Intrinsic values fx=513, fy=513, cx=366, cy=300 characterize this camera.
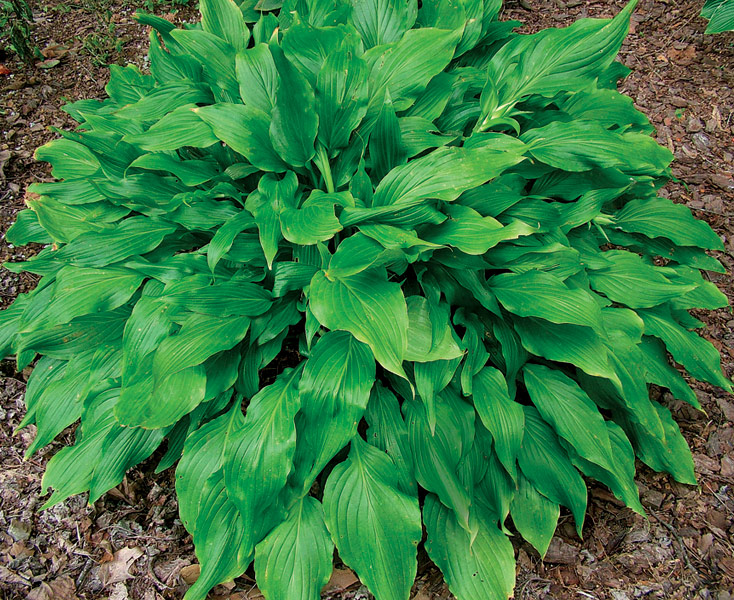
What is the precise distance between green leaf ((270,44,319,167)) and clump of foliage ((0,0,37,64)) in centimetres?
338

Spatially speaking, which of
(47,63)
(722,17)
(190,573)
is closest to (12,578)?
(190,573)

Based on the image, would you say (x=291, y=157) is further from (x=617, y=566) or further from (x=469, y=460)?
(x=617, y=566)

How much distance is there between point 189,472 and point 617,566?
1.96 meters

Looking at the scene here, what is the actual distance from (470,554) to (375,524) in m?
0.45

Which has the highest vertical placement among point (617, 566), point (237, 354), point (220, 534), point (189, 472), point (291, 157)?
point (291, 157)

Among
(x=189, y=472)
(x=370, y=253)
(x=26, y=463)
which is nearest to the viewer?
(x=370, y=253)

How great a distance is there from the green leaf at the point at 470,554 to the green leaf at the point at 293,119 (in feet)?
5.56

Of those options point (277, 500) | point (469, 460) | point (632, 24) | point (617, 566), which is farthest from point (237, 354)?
point (632, 24)

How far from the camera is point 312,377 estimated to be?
2.12 meters

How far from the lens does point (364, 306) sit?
2.02 m

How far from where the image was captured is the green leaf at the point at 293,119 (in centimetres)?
222

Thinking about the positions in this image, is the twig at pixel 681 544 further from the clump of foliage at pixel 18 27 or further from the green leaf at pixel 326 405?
the clump of foliage at pixel 18 27

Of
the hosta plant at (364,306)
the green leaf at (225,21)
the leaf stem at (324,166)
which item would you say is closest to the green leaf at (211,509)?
the hosta plant at (364,306)

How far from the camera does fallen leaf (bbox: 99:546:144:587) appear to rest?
Answer: 2283 millimetres
